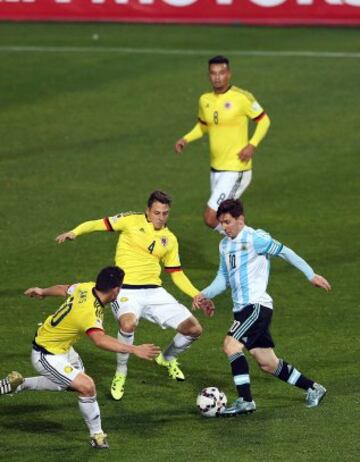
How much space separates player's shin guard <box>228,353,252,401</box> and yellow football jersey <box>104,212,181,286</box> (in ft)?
5.88

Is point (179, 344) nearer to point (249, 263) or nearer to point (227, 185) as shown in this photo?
A: point (249, 263)

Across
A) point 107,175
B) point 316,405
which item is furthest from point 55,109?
point 316,405


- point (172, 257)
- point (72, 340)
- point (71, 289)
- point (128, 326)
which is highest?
point (71, 289)

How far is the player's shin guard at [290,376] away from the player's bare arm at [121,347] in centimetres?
221

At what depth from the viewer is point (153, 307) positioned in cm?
1669

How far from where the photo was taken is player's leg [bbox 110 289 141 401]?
53.9ft

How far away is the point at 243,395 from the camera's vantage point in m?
15.6

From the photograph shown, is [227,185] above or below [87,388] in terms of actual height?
above

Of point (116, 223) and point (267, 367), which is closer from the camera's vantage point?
point (267, 367)

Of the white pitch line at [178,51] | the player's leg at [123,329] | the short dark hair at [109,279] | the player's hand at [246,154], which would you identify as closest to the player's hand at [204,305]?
the player's leg at [123,329]

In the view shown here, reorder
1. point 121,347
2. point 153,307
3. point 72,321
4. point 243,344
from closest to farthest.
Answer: point 121,347 → point 72,321 → point 243,344 → point 153,307

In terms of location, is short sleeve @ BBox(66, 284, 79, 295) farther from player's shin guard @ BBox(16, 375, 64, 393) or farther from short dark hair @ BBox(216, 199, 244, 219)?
short dark hair @ BBox(216, 199, 244, 219)

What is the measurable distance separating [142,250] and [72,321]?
7.92ft

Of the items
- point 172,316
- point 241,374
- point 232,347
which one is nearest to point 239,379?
point 241,374
